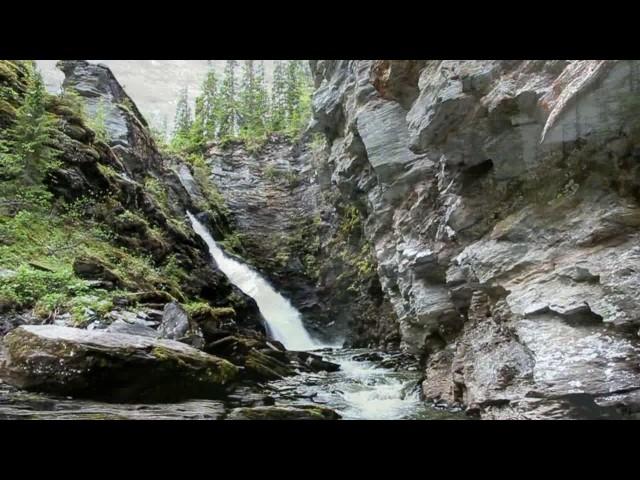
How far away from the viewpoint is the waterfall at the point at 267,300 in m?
16.7

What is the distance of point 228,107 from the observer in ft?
102

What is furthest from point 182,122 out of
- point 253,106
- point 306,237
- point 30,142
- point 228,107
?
point 30,142

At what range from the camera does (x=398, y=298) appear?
11727 millimetres

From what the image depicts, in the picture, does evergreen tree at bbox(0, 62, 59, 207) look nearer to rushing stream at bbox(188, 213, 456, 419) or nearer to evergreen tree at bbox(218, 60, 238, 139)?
rushing stream at bbox(188, 213, 456, 419)

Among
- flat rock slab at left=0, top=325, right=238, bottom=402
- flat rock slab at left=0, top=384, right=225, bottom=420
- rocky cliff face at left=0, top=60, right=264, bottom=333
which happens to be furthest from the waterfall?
flat rock slab at left=0, top=384, right=225, bottom=420

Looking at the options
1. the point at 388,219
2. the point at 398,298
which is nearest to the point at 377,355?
the point at 398,298

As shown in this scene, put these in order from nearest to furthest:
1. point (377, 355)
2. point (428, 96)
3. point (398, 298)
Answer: point (428, 96) → point (398, 298) → point (377, 355)

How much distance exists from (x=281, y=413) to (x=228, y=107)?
2796 cm
